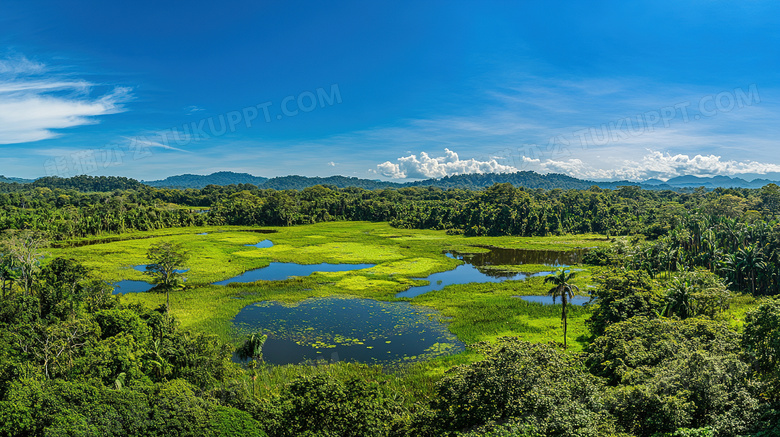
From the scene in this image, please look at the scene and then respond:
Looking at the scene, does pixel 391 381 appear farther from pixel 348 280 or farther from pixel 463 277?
pixel 463 277

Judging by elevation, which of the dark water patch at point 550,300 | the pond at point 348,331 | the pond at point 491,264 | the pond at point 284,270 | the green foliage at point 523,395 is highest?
the green foliage at point 523,395

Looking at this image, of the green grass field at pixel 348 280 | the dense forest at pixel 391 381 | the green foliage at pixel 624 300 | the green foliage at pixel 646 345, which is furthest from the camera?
the green grass field at pixel 348 280

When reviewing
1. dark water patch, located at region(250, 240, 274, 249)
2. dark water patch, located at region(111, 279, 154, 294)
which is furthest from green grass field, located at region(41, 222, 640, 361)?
dark water patch, located at region(111, 279, 154, 294)

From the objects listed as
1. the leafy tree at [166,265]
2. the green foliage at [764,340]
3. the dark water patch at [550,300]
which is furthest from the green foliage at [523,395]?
the leafy tree at [166,265]

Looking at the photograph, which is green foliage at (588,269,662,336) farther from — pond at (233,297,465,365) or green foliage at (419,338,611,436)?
green foliage at (419,338,611,436)

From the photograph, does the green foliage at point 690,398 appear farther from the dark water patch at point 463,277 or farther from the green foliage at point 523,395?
the dark water patch at point 463,277

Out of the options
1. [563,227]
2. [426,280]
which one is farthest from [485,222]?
[426,280]

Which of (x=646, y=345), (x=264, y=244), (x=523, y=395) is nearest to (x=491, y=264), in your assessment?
(x=646, y=345)
